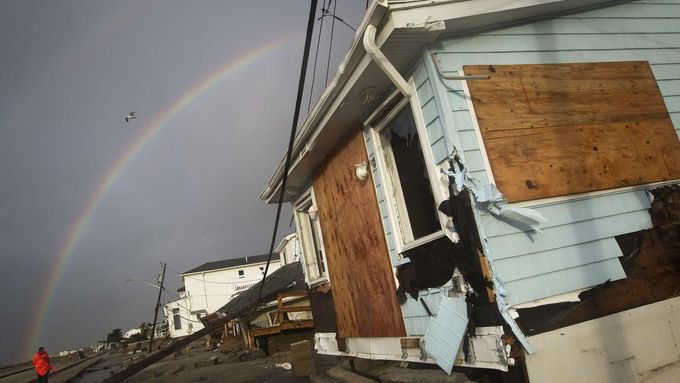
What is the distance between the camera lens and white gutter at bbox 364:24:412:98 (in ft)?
13.0

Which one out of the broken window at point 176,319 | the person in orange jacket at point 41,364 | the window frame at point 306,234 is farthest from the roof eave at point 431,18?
the broken window at point 176,319

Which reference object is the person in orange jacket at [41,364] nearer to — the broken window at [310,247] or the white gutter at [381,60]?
the broken window at [310,247]

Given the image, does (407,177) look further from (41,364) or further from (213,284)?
(213,284)

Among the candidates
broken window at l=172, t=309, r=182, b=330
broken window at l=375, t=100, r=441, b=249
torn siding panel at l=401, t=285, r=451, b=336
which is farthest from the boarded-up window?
broken window at l=172, t=309, r=182, b=330

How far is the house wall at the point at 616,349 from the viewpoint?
3561mm

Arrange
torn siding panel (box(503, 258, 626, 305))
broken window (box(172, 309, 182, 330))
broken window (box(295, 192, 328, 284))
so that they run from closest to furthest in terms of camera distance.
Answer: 1. torn siding panel (box(503, 258, 626, 305))
2. broken window (box(295, 192, 328, 284))
3. broken window (box(172, 309, 182, 330))

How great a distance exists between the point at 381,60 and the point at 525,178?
183 cm

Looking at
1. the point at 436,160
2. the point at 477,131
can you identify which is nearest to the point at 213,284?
the point at 436,160

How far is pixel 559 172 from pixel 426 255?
1596mm

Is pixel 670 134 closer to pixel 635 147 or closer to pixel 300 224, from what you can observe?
pixel 635 147

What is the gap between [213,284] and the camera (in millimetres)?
52750

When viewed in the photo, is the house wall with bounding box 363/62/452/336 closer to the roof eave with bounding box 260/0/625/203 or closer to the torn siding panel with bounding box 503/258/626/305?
the roof eave with bounding box 260/0/625/203

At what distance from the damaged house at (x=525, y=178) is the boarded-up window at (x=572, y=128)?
0.7 inches

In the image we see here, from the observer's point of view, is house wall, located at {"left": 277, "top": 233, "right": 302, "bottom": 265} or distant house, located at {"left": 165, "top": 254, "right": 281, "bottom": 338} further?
distant house, located at {"left": 165, "top": 254, "right": 281, "bottom": 338}
